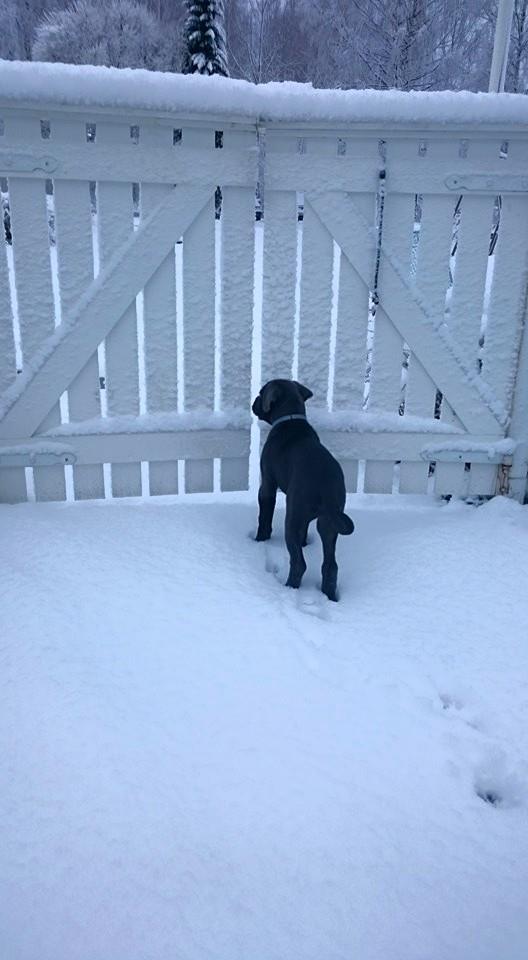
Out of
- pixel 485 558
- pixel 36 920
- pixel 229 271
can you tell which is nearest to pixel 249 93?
pixel 229 271

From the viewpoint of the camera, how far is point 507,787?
68.7 inches

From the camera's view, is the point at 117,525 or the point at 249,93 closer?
the point at 249,93

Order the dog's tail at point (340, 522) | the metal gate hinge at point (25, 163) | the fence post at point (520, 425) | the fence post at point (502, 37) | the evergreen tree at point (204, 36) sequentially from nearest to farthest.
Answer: the dog's tail at point (340, 522) → the metal gate hinge at point (25, 163) → the fence post at point (520, 425) → the fence post at point (502, 37) → the evergreen tree at point (204, 36)

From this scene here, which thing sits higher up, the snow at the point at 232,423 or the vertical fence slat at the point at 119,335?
the vertical fence slat at the point at 119,335

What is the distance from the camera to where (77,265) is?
3.01 metres

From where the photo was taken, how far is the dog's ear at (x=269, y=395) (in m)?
2.98

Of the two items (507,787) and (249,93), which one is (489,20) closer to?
(249,93)

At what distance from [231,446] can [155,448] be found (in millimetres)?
383

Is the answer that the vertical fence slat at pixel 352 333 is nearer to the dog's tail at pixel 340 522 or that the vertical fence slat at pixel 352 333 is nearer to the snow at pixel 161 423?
the snow at pixel 161 423

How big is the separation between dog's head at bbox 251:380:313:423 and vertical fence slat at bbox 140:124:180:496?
504mm

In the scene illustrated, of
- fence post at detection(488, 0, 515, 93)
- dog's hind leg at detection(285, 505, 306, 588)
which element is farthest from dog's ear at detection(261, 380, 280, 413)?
fence post at detection(488, 0, 515, 93)

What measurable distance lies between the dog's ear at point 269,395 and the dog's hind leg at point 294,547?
59 centimetres

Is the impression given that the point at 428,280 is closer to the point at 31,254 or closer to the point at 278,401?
the point at 278,401

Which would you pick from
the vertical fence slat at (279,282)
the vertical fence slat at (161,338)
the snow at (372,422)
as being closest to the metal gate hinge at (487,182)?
the vertical fence slat at (279,282)
